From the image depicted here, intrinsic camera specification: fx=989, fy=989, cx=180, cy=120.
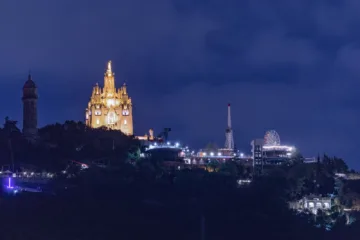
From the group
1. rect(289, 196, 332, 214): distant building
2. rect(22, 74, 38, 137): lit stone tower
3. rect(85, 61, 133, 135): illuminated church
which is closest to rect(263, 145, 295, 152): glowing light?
rect(85, 61, 133, 135): illuminated church

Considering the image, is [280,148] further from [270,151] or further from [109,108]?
[109,108]

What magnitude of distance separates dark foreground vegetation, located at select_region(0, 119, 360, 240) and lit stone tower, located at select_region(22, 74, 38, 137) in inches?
70.6

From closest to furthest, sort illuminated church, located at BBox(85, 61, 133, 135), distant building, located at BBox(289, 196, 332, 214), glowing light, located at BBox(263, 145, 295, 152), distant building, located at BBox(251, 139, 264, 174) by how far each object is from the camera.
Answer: distant building, located at BBox(289, 196, 332, 214) < distant building, located at BBox(251, 139, 264, 174) < glowing light, located at BBox(263, 145, 295, 152) < illuminated church, located at BBox(85, 61, 133, 135)

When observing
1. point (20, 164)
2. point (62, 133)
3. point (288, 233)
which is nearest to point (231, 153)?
point (62, 133)

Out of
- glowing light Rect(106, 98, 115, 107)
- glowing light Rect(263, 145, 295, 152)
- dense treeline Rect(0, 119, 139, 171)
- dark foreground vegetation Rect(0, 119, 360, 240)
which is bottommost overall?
dark foreground vegetation Rect(0, 119, 360, 240)

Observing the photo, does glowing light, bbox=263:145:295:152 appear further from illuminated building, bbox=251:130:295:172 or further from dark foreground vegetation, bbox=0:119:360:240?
dark foreground vegetation, bbox=0:119:360:240

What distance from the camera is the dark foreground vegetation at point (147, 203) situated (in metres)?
61.8

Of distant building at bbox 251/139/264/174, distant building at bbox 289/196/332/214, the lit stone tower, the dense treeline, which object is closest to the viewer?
distant building at bbox 289/196/332/214

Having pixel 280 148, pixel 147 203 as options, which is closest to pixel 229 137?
pixel 280 148

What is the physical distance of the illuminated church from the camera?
4914 inches

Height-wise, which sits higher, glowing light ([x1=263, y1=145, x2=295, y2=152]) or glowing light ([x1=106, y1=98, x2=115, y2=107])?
glowing light ([x1=106, y1=98, x2=115, y2=107])

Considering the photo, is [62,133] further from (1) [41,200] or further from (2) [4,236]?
(2) [4,236]

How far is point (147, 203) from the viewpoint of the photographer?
68.3 metres

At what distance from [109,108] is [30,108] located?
3092 centimetres
